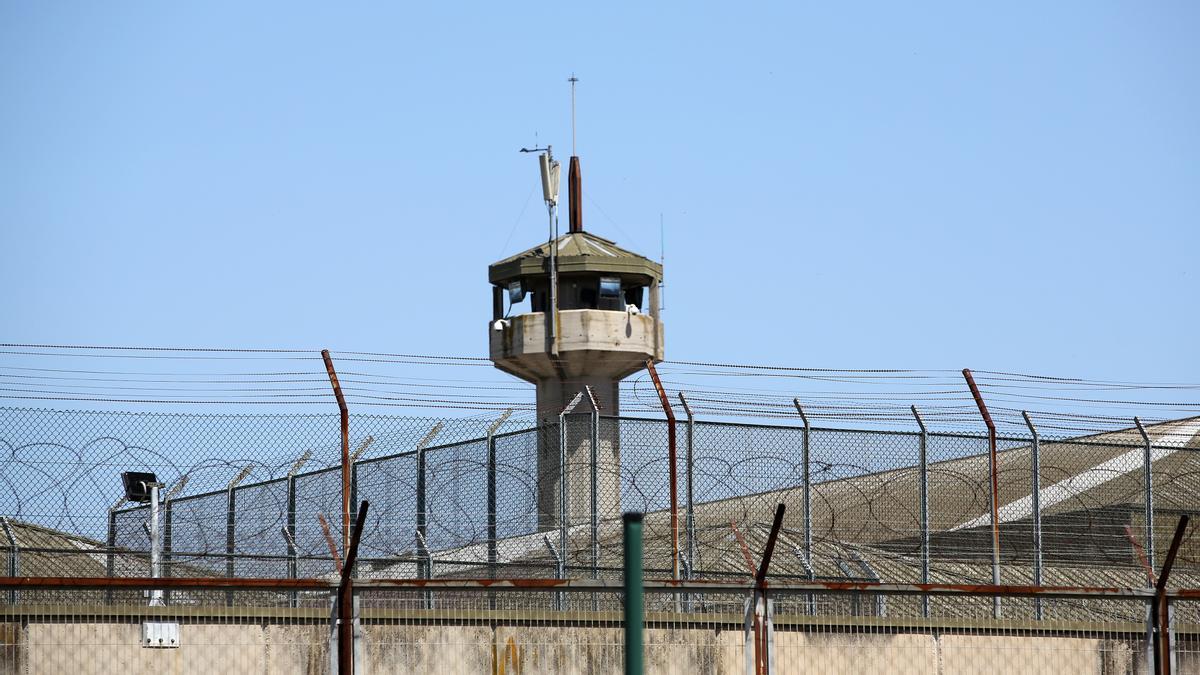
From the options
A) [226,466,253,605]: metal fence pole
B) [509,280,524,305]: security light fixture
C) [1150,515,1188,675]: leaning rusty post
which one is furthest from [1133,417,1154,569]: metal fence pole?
[509,280,524,305]: security light fixture

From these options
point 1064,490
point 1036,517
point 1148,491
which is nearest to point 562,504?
point 1036,517

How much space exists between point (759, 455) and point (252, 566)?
4.98 meters

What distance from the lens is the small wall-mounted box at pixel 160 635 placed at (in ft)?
38.1

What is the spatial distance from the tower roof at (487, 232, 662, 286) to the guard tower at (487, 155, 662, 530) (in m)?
0.01

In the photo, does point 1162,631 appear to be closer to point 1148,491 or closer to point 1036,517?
point 1036,517

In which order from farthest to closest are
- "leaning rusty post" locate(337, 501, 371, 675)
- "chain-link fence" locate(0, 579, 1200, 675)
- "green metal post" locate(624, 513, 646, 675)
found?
"chain-link fence" locate(0, 579, 1200, 675) → "leaning rusty post" locate(337, 501, 371, 675) → "green metal post" locate(624, 513, 646, 675)

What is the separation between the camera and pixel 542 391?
25.8m

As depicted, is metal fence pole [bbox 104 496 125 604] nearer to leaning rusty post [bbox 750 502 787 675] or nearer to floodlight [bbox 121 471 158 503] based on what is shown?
floodlight [bbox 121 471 158 503]

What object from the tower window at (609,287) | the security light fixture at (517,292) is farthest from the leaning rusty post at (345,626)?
the security light fixture at (517,292)

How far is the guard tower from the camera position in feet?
82.7

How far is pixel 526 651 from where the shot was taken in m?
11.9

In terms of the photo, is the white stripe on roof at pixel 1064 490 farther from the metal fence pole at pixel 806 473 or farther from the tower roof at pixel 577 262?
the tower roof at pixel 577 262

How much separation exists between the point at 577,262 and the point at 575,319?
3.23 feet

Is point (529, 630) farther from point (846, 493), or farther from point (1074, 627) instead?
point (846, 493)
